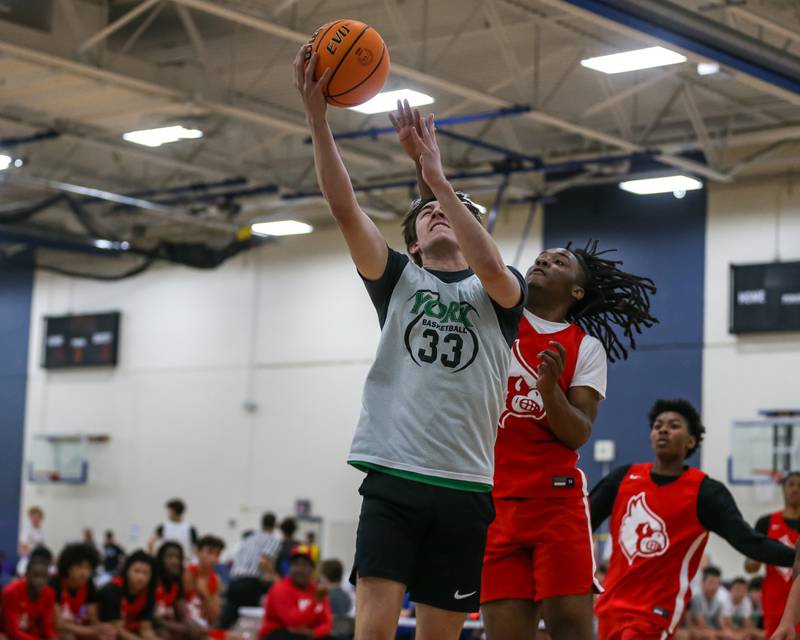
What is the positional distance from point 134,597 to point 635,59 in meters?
6.56

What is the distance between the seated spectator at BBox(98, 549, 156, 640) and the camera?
36.0 feet

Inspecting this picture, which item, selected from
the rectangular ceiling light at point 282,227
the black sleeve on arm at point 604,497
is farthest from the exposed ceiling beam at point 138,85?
the black sleeve on arm at point 604,497

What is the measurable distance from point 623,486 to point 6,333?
21.8 meters

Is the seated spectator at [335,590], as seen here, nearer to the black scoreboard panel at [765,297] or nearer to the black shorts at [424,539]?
the black scoreboard panel at [765,297]

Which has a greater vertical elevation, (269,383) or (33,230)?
(33,230)

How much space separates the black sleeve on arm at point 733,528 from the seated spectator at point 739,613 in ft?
24.6

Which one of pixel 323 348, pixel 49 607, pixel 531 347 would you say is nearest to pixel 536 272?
pixel 531 347

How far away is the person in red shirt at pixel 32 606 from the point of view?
1052 centimetres

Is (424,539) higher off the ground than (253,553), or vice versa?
(424,539)

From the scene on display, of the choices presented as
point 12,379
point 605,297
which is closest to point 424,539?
point 605,297

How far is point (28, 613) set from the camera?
34.7 ft

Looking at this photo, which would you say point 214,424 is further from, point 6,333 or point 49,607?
point 49,607

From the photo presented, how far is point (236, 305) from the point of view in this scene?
23.0 metres

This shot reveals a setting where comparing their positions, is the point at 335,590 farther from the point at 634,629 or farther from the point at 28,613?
the point at 634,629
